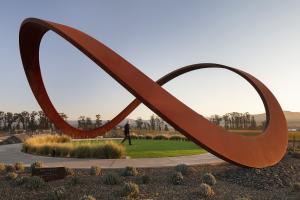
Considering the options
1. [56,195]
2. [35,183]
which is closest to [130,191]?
[56,195]

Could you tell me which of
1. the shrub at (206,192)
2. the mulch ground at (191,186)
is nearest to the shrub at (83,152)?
the mulch ground at (191,186)

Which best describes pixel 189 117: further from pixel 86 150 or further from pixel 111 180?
pixel 86 150

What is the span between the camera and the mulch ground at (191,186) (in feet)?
33.7

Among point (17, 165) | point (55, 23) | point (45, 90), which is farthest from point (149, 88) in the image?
point (45, 90)

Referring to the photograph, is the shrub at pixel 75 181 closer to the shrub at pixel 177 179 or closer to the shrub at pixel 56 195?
the shrub at pixel 56 195

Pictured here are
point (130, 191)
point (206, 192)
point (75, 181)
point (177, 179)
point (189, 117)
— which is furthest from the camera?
point (177, 179)

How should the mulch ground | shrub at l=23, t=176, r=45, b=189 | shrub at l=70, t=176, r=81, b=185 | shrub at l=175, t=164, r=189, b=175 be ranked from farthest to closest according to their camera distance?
shrub at l=175, t=164, r=189, b=175 → shrub at l=70, t=176, r=81, b=185 → shrub at l=23, t=176, r=45, b=189 → the mulch ground

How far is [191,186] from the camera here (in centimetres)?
1140

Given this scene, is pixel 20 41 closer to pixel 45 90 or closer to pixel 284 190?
pixel 45 90

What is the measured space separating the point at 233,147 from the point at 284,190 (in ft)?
16.4

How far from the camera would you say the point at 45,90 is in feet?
63.2

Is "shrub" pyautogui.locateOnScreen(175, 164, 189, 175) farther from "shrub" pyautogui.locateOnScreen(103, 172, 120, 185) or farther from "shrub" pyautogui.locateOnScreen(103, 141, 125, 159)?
"shrub" pyautogui.locateOnScreen(103, 141, 125, 159)

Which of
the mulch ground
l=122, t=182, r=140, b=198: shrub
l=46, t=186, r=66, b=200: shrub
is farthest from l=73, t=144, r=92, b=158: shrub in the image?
l=122, t=182, r=140, b=198: shrub

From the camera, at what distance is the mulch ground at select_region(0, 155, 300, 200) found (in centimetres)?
1028
